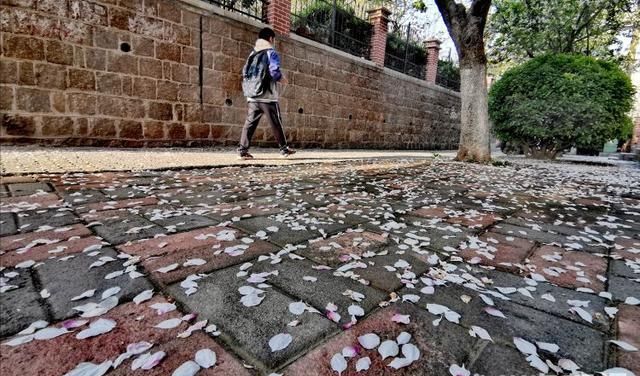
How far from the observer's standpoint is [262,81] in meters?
5.56

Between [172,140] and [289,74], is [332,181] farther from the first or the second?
[289,74]

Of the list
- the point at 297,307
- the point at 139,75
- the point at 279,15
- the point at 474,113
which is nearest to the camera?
the point at 297,307

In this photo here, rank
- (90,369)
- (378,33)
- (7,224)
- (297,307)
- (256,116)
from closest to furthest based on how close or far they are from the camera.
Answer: (90,369), (297,307), (7,224), (256,116), (378,33)

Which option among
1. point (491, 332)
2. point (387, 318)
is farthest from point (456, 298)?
point (387, 318)

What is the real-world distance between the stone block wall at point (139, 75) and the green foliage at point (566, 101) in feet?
17.7

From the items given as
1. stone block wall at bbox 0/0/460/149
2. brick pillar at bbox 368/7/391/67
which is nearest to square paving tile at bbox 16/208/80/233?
stone block wall at bbox 0/0/460/149

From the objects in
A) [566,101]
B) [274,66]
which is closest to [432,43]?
[566,101]

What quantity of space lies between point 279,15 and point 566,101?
784cm

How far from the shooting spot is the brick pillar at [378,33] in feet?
36.9

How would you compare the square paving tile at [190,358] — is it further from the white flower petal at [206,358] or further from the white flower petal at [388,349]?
the white flower petal at [388,349]

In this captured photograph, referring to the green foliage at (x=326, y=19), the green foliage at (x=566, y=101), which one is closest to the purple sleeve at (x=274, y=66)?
the green foliage at (x=326, y=19)

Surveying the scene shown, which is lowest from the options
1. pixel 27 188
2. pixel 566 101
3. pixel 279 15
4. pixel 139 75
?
pixel 27 188

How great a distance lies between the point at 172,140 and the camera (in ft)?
22.5

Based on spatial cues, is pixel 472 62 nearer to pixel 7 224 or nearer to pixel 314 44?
pixel 314 44
